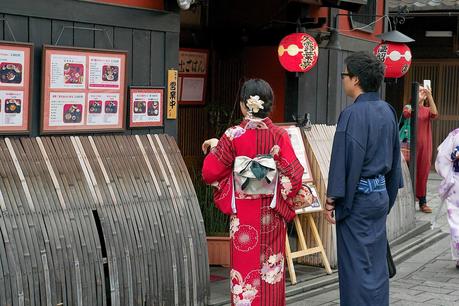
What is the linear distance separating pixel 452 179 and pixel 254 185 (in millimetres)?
4441

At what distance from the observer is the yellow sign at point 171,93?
24.0ft

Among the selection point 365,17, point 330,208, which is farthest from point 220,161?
point 365,17

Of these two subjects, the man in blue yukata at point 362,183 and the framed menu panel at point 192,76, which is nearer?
the man in blue yukata at point 362,183

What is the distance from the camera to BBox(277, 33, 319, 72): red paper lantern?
29.8ft

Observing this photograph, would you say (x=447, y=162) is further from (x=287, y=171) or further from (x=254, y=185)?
(x=254, y=185)

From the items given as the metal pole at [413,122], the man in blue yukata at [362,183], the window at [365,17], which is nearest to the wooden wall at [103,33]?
the man in blue yukata at [362,183]

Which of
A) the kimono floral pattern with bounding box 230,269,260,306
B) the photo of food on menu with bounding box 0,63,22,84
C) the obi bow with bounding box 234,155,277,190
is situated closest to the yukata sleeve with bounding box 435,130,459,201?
the obi bow with bounding box 234,155,277,190

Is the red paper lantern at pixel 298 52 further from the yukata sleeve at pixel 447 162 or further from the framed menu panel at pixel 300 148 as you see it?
the yukata sleeve at pixel 447 162

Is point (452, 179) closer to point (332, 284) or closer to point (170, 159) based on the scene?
point (332, 284)

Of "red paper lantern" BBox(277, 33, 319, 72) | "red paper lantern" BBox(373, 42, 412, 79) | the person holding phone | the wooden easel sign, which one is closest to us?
the wooden easel sign

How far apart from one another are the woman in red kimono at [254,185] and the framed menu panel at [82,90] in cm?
123

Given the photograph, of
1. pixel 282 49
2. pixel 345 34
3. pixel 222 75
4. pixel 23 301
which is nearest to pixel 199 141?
pixel 222 75

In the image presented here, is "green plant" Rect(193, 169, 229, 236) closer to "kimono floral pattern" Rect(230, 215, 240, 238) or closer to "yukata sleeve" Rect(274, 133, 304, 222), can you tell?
"kimono floral pattern" Rect(230, 215, 240, 238)

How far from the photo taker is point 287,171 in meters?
5.88
